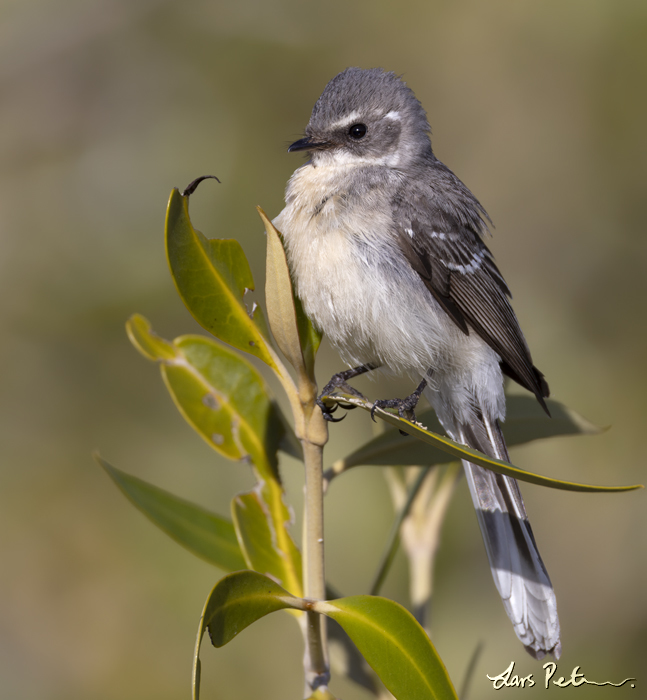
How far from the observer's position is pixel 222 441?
5.75ft

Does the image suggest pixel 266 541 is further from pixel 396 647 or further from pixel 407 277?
pixel 407 277

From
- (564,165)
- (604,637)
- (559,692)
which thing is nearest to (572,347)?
(564,165)

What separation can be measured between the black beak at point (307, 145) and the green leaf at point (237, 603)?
5.78 ft

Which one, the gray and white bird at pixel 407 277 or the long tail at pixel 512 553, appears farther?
the gray and white bird at pixel 407 277

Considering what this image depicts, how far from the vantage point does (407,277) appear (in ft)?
8.34

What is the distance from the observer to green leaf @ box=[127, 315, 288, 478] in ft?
5.75

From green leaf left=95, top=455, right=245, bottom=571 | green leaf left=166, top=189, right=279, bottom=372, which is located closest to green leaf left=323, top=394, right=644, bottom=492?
green leaf left=166, top=189, right=279, bottom=372

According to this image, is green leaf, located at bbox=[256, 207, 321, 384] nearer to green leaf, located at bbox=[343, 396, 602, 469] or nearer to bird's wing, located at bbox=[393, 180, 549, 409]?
green leaf, located at bbox=[343, 396, 602, 469]

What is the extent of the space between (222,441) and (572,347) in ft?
8.07

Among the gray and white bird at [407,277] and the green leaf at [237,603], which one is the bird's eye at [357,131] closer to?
the gray and white bird at [407,277]

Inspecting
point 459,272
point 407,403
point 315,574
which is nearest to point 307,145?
point 459,272

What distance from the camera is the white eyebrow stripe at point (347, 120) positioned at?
2.80 m

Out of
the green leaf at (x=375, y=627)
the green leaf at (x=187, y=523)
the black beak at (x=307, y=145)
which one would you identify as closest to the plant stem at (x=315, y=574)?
the green leaf at (x=375, y=627)

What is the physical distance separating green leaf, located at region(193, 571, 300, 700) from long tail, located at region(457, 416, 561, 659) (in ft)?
2.73
